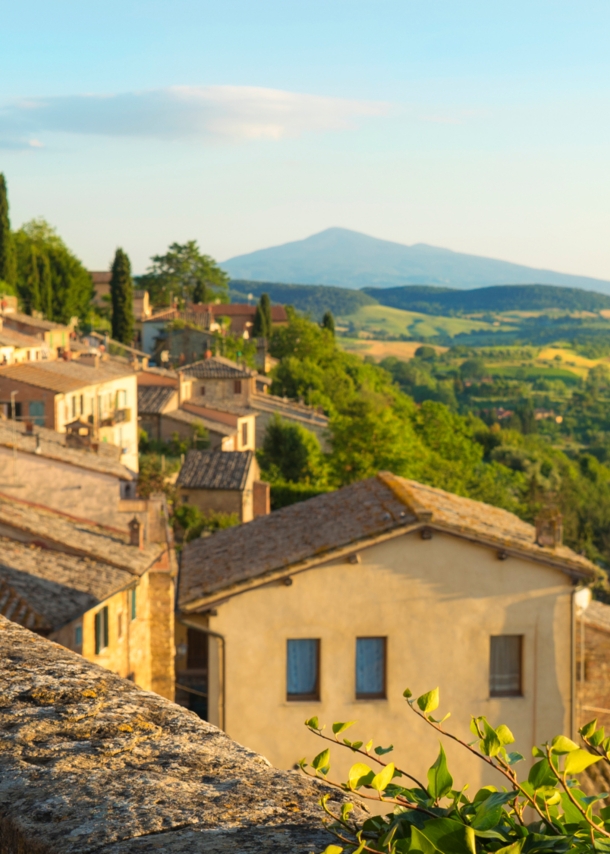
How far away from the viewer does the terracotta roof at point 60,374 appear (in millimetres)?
35000

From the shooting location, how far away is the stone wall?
1589mm

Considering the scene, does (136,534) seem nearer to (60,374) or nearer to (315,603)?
(315,603)

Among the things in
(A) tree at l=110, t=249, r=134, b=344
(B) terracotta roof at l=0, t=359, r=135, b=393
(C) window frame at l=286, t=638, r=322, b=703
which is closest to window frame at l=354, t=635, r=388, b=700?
(C) window frame at l=286, t=638, r=322, b=703

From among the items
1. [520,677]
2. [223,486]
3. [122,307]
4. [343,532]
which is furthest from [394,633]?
[122,307]

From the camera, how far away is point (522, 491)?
63.7 m

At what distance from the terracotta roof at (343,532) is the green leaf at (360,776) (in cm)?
1131

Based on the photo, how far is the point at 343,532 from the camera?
1342cm

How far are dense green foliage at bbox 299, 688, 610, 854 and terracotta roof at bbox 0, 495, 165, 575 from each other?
14.4 m

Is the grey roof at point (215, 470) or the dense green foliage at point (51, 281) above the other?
the dense green foliage at point (51, 281)

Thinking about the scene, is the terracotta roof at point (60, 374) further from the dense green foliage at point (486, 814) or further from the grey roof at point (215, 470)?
the dense green foliage at point (486, 814)

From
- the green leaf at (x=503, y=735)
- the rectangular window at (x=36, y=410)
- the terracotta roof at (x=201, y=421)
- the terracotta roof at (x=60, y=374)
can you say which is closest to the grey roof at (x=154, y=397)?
the terracotta roof at (x=201, y=421)

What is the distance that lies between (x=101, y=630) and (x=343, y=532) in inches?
162

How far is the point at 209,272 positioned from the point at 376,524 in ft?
300

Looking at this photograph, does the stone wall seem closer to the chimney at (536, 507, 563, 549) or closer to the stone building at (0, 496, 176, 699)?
the stone building at (0, 496, 176, 699)
